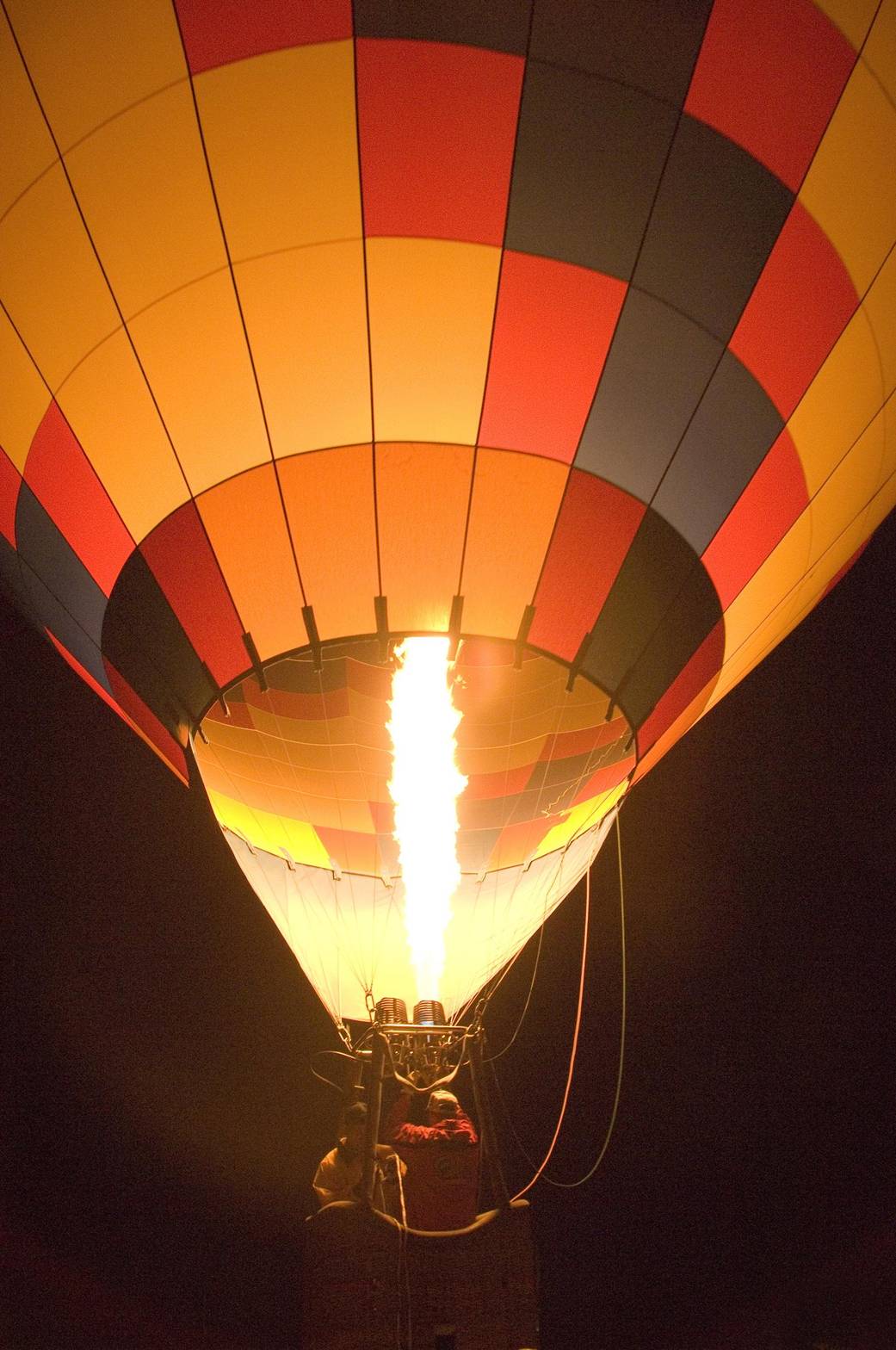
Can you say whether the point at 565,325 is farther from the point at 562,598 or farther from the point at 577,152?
the point at 562,598

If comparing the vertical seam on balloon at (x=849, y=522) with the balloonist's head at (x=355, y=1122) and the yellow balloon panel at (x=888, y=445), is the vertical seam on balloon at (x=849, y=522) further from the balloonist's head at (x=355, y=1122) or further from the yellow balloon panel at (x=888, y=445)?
the balloonist's head at (x=355, y=1122)

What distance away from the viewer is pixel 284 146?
141 cm

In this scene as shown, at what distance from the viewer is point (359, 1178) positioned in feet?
6.16

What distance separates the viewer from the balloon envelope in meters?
1.36

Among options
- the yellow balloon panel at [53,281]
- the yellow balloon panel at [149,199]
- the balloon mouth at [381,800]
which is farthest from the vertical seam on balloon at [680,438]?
the yellow balloon panel at [53,281]

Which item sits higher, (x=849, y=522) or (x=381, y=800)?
(x=849, y=522)

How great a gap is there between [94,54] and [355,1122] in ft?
6.31

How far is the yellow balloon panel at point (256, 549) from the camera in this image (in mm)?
1713

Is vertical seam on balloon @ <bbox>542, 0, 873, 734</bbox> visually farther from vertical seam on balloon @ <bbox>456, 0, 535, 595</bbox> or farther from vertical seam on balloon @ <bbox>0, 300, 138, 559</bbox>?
vertical seam on balloon @ <bbox>0, 300, 138, 559</bbox>

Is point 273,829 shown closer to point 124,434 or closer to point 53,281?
point 124,434

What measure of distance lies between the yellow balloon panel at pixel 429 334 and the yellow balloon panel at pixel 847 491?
2.45ft

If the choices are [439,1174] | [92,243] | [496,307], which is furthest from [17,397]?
[439,1174]

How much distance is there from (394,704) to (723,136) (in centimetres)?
112

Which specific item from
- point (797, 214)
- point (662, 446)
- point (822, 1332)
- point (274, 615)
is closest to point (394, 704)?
point (274, 615)
